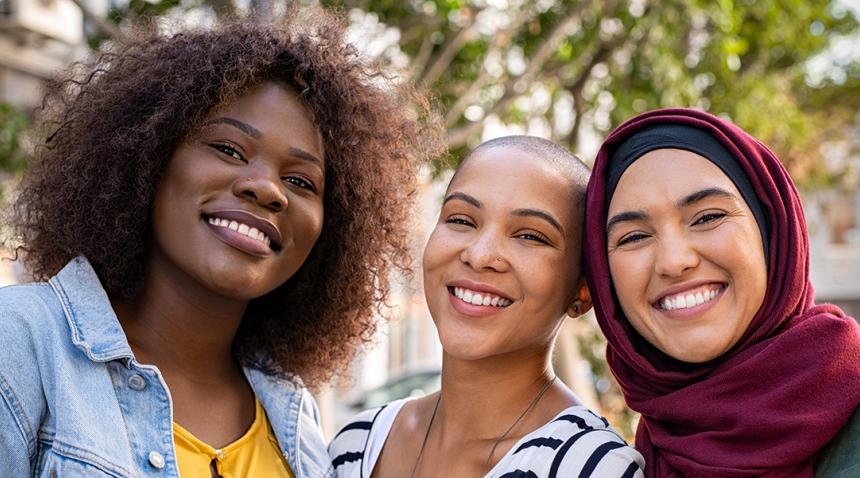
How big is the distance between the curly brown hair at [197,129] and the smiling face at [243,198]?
6 centimetres

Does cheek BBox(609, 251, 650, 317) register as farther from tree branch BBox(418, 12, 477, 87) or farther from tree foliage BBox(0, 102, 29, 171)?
tree branch BBox(418, 12, 477, 87)

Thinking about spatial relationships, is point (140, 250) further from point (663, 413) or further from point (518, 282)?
point (663, 413)

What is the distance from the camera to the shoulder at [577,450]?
239cm

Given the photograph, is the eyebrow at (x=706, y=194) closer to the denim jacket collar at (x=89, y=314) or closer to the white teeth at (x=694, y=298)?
the white teeth at (x=694, y=298)

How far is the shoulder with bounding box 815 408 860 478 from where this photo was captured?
83.4 inches

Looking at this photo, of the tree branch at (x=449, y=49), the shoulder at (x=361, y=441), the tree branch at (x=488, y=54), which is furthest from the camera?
the tree branch at (x=449, y=49)

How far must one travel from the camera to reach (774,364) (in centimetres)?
225

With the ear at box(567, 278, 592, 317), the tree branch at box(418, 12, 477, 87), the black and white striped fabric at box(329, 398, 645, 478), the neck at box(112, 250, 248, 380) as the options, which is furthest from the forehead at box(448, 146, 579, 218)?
the tree branch at box(418, 12, 477, 87)

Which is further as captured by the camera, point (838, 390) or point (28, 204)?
point (28, 204)

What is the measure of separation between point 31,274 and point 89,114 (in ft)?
1.93

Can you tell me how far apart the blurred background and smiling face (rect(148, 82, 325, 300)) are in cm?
58

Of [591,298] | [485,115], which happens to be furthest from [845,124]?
[591,298]

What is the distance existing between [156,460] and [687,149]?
1.56 meters

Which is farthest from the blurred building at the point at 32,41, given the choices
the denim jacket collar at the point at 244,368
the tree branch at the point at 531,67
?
the denim jacket collar at the point at 244,368
